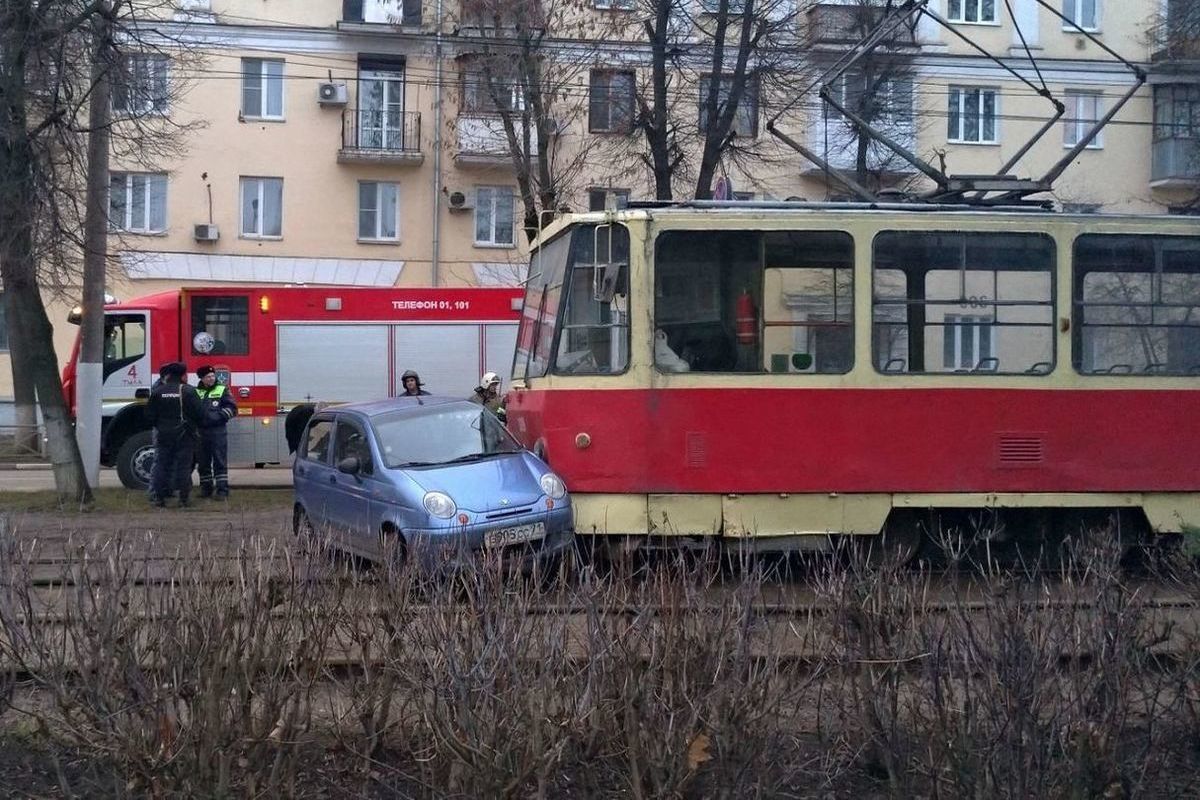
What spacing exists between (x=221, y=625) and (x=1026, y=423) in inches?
289

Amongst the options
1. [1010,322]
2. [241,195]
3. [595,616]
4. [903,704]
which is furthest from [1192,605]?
[241,195]

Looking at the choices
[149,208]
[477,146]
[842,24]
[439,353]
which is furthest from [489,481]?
[149,208]

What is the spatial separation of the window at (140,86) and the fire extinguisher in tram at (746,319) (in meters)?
9.33

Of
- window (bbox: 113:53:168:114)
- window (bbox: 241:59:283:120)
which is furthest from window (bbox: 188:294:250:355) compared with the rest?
window (bbox: 241:59:283:120)

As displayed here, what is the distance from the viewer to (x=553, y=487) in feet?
33.4

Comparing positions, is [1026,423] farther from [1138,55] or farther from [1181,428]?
[1138,55]

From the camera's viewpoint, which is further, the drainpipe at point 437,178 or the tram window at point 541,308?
the drainpipe at point 437,178

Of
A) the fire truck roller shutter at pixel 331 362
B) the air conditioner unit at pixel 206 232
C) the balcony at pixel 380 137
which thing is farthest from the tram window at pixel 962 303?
the air conditioner unit at pixel 206 232

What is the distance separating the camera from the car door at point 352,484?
1077cm

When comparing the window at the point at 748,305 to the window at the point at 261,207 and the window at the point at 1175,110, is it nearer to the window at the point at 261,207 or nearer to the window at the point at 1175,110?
the window at the point at 1175,110

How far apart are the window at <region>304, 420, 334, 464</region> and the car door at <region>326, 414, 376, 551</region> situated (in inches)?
9.4

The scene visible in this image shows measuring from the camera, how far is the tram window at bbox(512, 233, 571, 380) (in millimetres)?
10680

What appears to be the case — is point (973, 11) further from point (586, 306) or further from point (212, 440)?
point (586, 306)

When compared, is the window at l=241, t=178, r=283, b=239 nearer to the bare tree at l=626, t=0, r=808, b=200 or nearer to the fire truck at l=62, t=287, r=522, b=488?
the fire truck at l=62, t=287, r=522, b=488
